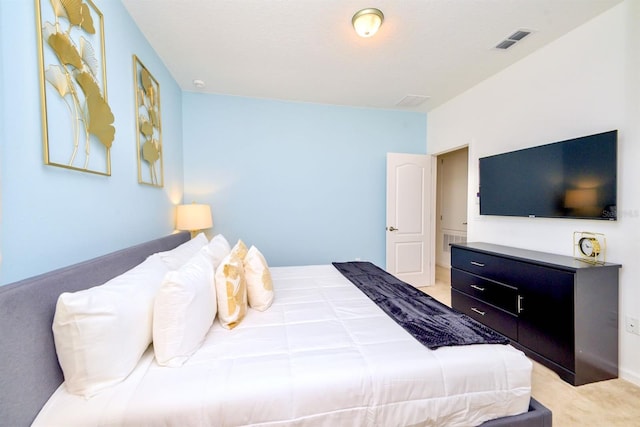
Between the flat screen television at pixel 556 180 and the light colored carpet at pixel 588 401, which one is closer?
the light colored carpet at pixel 588 401

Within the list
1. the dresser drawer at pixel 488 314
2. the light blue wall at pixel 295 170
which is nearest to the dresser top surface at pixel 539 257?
the dresser drawer at pixel 488 314

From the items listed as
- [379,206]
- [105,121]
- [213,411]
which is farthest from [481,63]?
[213,411]

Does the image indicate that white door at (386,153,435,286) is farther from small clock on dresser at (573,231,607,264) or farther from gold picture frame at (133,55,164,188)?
gold picture frame at (133,55,164,188)

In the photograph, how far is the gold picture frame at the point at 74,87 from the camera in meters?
1.11

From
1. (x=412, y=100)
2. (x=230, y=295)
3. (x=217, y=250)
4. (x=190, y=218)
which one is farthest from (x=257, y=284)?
(x=412, y=100)

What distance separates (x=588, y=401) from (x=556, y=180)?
1.62 meters

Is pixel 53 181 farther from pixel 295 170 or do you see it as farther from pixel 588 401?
pixel 588 401

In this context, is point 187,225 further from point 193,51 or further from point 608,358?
point 608,358

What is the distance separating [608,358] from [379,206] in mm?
2622

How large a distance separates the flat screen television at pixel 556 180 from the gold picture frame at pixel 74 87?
10.9 ft

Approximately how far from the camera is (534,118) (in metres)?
2.45

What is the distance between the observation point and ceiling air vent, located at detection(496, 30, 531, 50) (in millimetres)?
2145

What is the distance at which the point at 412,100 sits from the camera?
3.51 meters

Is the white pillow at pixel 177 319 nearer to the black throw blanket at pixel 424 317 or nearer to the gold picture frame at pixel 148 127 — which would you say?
the black throw blanket at pixel 424 317
